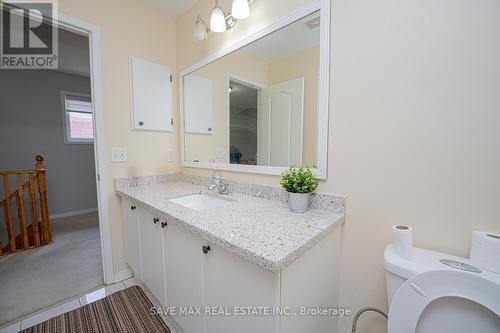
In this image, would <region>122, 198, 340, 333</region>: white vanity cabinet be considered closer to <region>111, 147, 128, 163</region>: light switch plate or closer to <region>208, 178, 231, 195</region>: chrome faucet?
<region>208, 178, 231, 195</region>: chrome faucet

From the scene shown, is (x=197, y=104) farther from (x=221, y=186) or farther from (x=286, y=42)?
(x=286, y=42)

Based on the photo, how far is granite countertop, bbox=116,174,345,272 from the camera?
65 cm

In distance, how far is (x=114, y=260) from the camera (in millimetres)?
1689

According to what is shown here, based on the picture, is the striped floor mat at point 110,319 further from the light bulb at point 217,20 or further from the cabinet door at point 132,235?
the light bulb at point 217,20

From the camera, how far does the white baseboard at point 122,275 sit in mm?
1700

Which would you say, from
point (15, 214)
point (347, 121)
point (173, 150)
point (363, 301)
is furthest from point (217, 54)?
point (15, 214)

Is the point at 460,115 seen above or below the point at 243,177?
above

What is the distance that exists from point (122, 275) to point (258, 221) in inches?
62.1

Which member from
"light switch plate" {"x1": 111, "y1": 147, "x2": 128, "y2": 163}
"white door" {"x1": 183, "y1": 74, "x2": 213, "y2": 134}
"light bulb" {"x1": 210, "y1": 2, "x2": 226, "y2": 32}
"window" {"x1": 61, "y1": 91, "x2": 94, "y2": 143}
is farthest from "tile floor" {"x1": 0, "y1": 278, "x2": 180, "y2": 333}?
"window" {"x1": 61, "y1": 91, "x2": 94, "y2": 143}

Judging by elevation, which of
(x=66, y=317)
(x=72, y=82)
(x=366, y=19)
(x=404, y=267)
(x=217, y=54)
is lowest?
(x=66, y=317)

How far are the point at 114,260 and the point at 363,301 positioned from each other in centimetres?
185

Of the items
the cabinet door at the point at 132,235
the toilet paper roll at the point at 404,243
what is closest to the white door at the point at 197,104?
the cabinet door at the point at 132,235

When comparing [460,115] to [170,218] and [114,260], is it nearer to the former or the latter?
[170,218]
